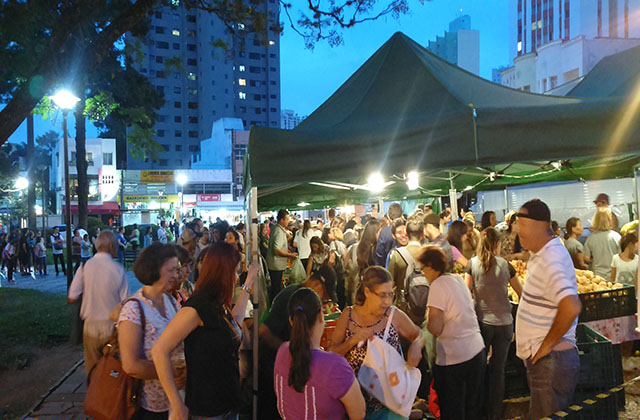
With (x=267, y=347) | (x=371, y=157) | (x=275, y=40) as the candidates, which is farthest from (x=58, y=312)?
(x=275, y=40)

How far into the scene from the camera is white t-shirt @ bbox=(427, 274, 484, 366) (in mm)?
3314

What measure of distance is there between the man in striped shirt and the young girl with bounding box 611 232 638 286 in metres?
3.42

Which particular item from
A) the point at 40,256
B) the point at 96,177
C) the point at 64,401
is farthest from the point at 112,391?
the point at 96,177

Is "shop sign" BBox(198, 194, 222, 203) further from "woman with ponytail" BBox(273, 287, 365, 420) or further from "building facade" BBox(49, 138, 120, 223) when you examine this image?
"woman with ponytail" BBox(273, 287, 365, 420)

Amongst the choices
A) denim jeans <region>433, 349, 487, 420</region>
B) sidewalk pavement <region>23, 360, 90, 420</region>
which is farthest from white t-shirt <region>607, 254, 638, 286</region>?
sidewalk pavement <region>23, 360, 90, 420</region>

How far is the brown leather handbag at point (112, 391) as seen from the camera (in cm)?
268

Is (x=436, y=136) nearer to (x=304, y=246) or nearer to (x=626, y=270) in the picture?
(x=626, y=270)

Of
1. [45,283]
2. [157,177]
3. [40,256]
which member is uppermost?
[157,177]

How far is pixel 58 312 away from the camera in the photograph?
10.8m

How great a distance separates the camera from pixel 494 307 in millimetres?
4000

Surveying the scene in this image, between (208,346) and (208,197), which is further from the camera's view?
(208,197)

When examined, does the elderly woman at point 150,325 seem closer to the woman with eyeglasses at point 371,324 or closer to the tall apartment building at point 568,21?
the woman with eyeglasses at point 371,324

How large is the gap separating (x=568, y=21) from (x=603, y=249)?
9469cm

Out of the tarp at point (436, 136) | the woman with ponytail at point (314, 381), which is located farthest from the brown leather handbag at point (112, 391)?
the tarp at point (436, 136)
